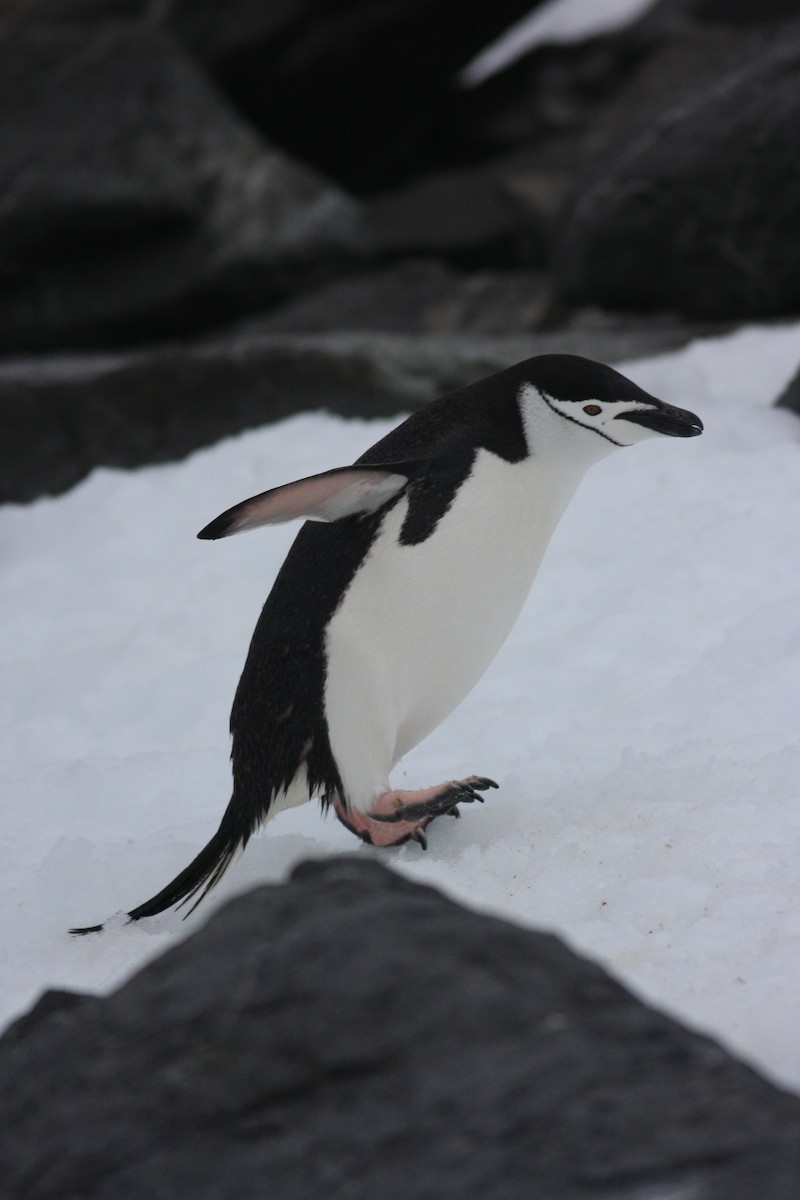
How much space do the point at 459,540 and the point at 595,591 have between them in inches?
49.5

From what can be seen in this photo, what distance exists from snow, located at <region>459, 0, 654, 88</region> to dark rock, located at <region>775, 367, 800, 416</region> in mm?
6405

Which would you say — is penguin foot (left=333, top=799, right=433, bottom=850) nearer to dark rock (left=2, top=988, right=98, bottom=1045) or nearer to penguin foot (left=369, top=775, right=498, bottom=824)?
penguin foot (left=369, top=775, right=498, bottom=824)

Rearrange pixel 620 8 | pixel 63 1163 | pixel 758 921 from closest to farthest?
1. pixel 63 1163
2. pixel 758 921
3. pixel 620 8

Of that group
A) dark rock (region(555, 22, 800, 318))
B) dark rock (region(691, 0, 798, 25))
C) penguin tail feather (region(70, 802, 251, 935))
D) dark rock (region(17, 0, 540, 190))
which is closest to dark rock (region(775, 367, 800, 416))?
dark rock (region(555, 22, 800, 318))

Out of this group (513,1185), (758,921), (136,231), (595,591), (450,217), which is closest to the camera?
(513,1185)

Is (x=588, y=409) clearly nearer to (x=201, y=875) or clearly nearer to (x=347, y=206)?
(x=201, y=875)

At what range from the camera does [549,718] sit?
2.68 meters

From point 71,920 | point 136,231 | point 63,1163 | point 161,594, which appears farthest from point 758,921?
point 136,231

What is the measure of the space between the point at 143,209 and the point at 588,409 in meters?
4.83

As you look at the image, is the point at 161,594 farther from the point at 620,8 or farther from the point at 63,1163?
the point at 620,8

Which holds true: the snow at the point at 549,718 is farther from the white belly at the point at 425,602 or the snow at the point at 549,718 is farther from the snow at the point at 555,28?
the snow at the point at 555,28

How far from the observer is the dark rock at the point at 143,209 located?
627cm

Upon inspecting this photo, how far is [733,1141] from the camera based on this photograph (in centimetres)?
90

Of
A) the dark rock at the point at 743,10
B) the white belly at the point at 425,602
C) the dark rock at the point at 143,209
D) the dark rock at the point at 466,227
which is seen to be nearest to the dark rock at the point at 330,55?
the dark rock at the point at 466,227
